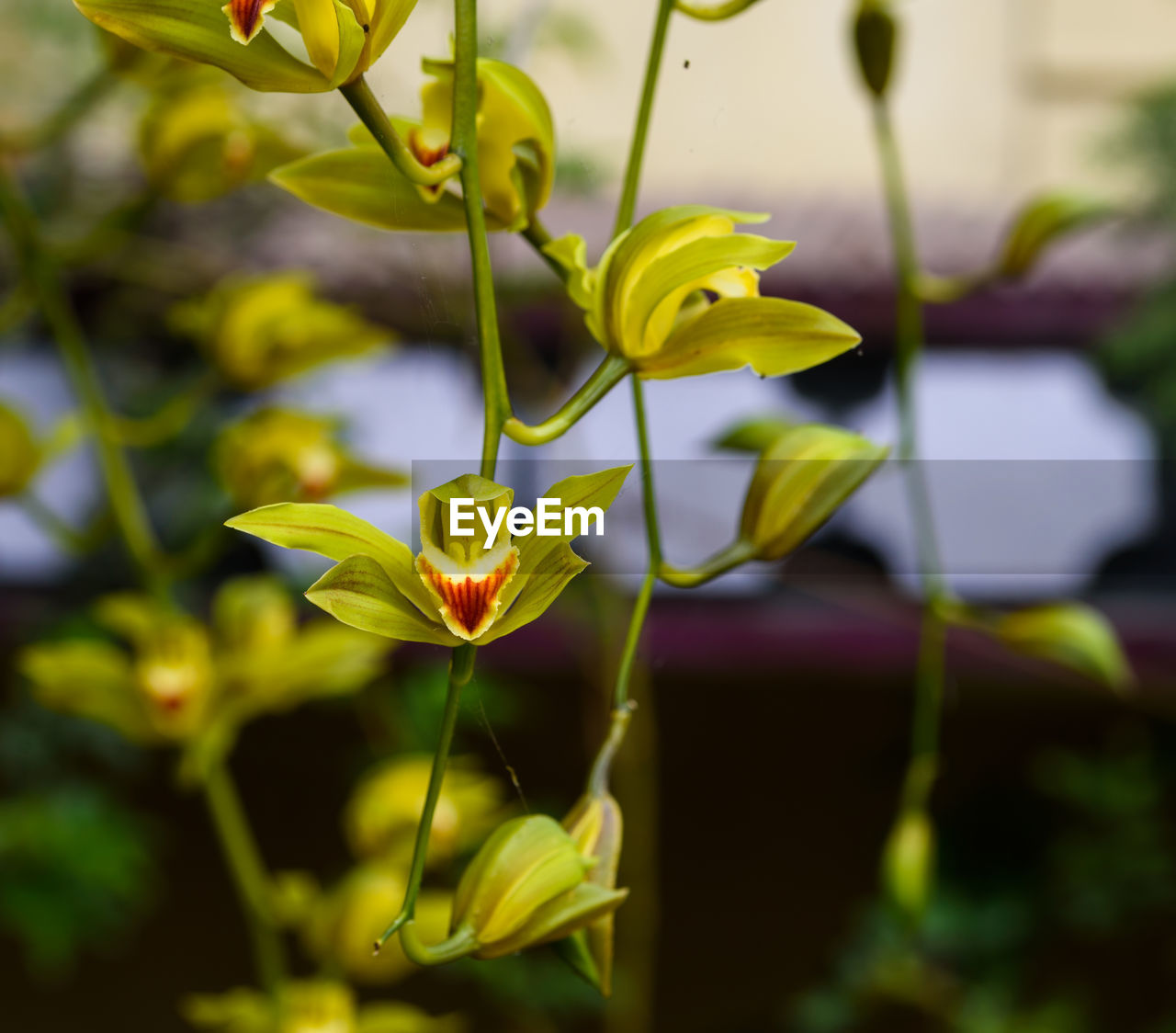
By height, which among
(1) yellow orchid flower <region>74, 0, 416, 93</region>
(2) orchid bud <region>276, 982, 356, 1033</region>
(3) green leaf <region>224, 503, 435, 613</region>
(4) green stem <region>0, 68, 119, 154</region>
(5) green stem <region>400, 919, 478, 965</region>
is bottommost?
(2) orchid bud <region>276, 982, 356, 1033</region>

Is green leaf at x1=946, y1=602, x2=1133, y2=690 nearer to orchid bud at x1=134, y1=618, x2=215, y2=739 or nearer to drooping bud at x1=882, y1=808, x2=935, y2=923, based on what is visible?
drooping bud at x1=882, y1=808, x2=935, y2=923

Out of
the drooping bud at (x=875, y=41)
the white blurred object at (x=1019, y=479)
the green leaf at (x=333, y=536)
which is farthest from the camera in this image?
the white blurred object at (x=1019, y=479)

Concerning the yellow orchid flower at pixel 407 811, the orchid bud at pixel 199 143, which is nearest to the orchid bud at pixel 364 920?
the yellow orchid flower at pixel 407 811

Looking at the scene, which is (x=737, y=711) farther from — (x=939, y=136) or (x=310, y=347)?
(x=939, y=136)

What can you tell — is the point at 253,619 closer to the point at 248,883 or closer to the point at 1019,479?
the point at 248,883

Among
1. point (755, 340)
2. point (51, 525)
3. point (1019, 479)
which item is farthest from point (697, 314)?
point (1019, 479)

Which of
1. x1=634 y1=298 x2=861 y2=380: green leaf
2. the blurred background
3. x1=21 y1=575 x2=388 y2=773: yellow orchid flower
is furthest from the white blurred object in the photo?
x1=634 y1=298 x2=861 y2=380: green leaf

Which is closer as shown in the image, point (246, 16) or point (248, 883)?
point (246, 16)

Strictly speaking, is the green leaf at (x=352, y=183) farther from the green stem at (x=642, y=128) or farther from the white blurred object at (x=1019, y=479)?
the white blurred object at (x=1019, y=479)
